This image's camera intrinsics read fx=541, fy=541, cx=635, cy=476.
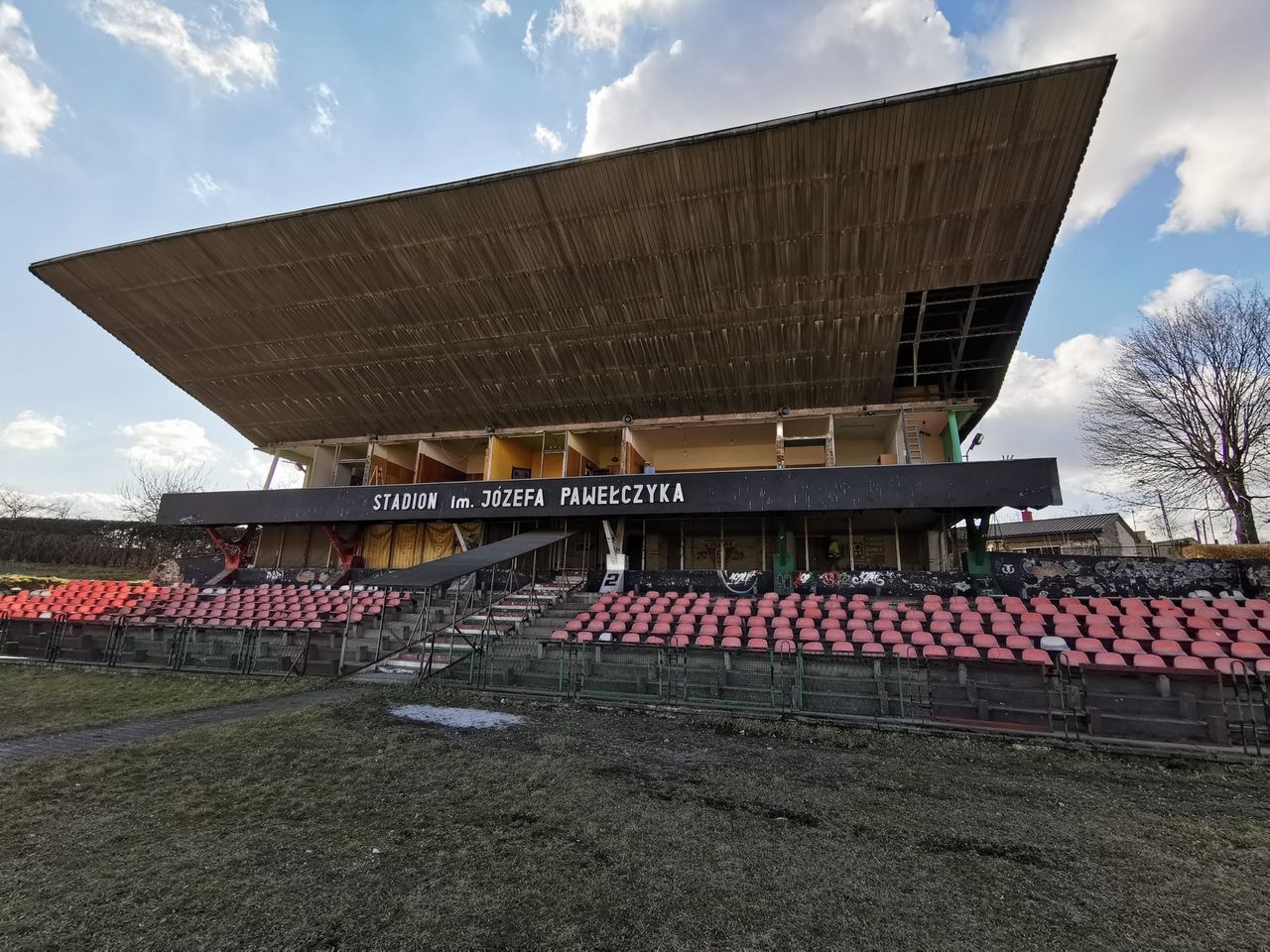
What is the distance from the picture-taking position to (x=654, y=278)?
16406 mm

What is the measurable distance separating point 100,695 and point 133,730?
377 cm

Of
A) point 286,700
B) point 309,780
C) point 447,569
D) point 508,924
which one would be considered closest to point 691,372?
point 447,569

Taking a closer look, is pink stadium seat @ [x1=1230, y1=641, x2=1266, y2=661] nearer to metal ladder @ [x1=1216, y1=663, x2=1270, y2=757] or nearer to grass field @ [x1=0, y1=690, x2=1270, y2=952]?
metal ladder @ [x1=1216, y1=663, x2=1270, y2=757]

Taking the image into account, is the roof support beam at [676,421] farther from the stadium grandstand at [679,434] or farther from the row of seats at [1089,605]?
the row of seats at [1089,605]

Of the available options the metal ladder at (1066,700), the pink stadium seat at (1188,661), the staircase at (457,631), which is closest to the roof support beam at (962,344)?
the pink stadium seat at (1188,661)

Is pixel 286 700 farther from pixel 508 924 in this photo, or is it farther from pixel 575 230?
pixel 575 230

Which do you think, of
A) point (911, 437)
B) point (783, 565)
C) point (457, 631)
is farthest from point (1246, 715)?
point (457, 631)

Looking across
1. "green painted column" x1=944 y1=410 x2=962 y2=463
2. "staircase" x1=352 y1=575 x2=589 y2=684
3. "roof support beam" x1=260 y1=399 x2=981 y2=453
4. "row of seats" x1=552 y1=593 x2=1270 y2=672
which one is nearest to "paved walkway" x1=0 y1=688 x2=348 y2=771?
"staircase" x1=352 y1=575 x2=589 y2=684

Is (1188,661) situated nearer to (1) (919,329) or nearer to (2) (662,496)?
(1) (919,329)

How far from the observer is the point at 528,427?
22297 millimetres

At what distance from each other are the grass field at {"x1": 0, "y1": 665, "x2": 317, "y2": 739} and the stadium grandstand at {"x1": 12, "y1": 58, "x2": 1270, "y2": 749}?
81 centimetres

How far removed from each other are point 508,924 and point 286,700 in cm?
844

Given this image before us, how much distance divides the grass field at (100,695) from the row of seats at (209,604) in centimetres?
196

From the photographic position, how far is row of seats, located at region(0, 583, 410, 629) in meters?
15.2
